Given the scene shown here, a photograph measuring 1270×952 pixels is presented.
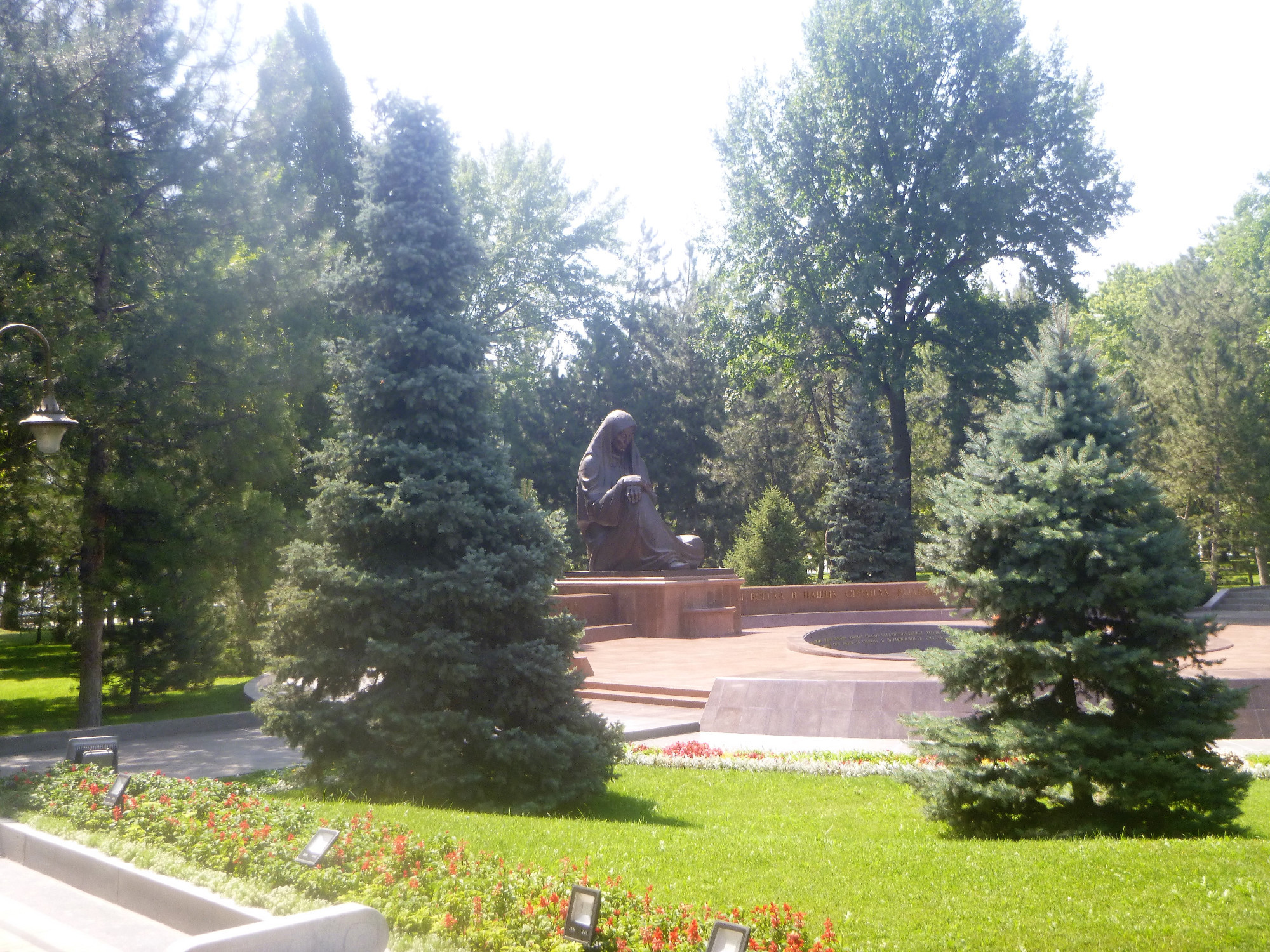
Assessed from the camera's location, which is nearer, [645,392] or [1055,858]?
[1055,858]

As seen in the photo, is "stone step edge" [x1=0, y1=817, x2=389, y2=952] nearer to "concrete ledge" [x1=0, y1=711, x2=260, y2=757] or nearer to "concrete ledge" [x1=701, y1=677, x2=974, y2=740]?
"concrete ledge" [x1=0, y1=711, x2=260, y2=757]

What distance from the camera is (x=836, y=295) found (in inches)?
1258

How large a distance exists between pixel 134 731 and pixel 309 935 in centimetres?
974

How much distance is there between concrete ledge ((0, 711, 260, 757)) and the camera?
11.9 m

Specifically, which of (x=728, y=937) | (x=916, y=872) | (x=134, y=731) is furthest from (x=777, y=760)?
(x=134, y=731)

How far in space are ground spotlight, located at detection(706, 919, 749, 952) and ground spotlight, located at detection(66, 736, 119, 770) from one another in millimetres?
7035

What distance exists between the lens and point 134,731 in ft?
42.0

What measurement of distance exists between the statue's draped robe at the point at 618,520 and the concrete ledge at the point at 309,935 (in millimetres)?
17213

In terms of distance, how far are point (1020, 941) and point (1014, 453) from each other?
148 inches

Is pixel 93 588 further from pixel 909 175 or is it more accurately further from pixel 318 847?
pixel 909 175

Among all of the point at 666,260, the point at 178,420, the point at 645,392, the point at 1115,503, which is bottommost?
the point at 1115,503

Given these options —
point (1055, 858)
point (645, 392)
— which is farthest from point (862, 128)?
point (1055, 858)

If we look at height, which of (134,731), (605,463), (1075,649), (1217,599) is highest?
(605,463)

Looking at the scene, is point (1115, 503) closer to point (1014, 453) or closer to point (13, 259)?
point (1014, 453)
